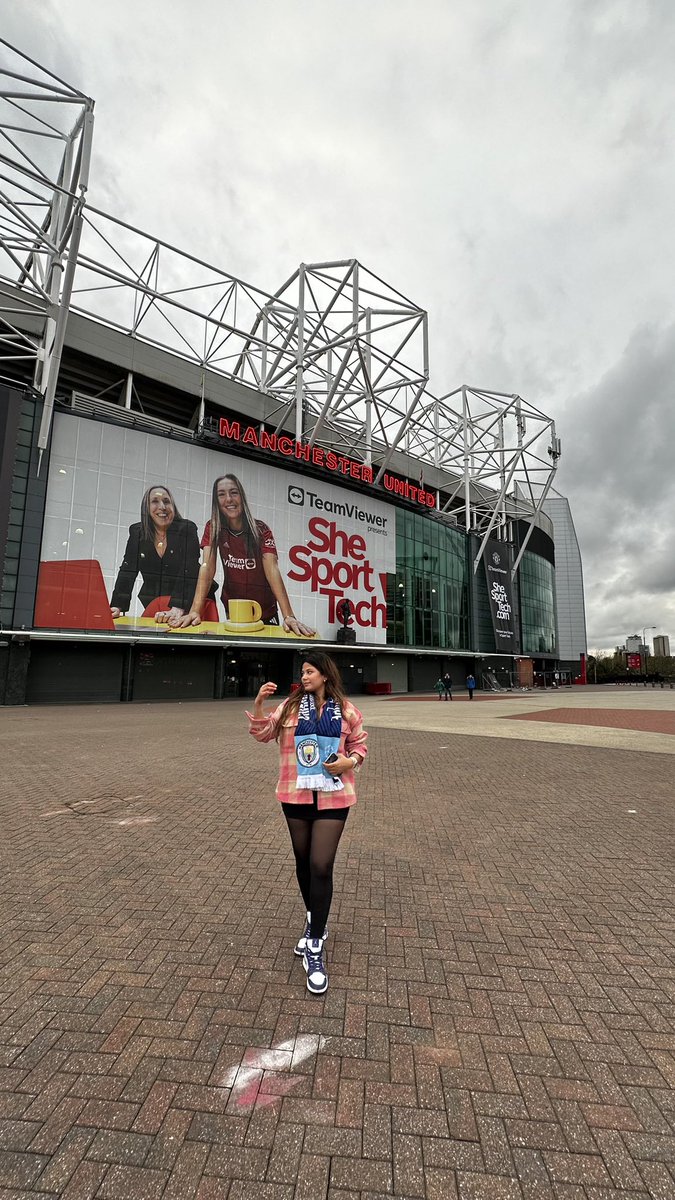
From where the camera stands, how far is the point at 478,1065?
2.52 m

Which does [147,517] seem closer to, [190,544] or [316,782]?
[190,544]

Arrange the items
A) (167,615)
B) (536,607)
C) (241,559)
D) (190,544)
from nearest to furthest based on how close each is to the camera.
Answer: (167,615) → (190,544) → (241,559) → (536,607)

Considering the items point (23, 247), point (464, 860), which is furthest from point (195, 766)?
point (23, 247)

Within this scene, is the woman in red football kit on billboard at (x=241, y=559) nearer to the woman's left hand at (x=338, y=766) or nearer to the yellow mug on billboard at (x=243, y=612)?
the yellow mug on billboard at (x=243, y=612)

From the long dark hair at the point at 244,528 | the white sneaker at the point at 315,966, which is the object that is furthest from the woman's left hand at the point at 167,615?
the white sneaker at the point at 315,966

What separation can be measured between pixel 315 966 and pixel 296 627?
3385 cm

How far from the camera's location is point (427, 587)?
48.7 meters

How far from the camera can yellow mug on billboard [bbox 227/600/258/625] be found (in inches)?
1342

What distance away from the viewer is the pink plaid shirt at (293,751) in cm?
330

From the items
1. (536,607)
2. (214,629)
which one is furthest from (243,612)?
(536,607)

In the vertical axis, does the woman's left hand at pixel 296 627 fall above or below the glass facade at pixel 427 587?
below

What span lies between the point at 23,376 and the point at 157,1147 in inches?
1608

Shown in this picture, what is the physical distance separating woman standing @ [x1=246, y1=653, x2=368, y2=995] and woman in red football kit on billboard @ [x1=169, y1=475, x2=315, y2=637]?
30.5 m

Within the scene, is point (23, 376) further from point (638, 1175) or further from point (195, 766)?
point (638, 1175)
